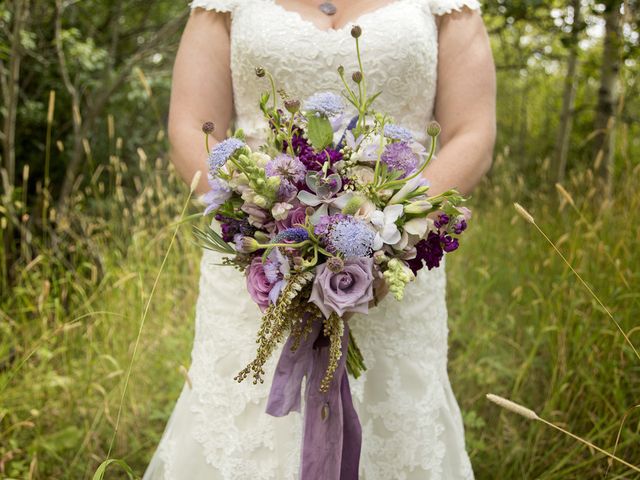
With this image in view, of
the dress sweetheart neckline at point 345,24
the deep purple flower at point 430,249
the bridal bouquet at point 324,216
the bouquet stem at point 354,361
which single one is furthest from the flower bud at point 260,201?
the dress sweetheart neckline at point 345,24

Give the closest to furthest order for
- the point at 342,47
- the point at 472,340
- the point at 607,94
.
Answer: the point at 342,47 → the point at 472,340 → the point at 607,94

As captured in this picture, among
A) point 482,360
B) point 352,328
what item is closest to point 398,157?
point 352,328

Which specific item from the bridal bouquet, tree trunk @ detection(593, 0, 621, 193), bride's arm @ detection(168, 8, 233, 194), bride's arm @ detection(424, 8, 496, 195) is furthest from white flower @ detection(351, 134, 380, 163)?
tree trunk @ detection(593, 0, 621, 193)

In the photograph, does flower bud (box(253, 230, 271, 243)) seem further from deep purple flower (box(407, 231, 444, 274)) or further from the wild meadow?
the wild meadow

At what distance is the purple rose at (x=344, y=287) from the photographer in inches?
52.2

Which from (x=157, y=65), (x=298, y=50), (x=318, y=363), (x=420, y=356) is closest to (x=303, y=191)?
(x=318, y=363)

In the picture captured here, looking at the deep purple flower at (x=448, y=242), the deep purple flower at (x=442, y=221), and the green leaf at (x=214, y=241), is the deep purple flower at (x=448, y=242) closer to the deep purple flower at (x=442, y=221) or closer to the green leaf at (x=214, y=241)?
the deep purple flower at (x=442, y=221)

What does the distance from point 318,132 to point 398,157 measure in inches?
7.0

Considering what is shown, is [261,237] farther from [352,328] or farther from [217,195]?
[352,328]

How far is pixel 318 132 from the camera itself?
4.66 feet

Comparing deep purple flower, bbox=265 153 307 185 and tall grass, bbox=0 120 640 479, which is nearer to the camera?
deep purple flower, bbox=265 153 307 185

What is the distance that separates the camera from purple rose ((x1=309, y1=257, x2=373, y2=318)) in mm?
1326

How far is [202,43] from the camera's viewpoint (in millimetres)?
2023

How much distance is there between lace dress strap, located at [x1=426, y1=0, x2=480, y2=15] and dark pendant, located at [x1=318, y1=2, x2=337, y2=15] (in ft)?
0.92
